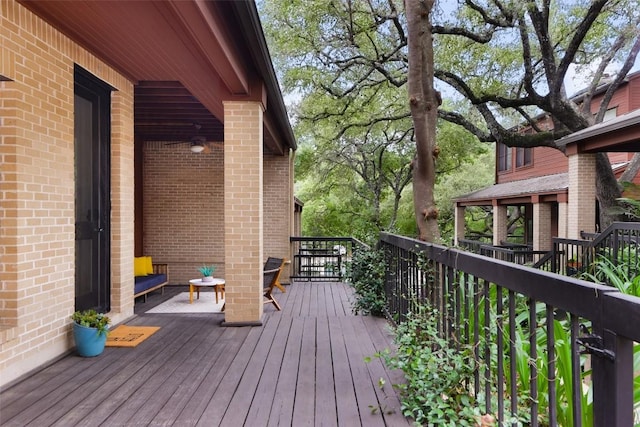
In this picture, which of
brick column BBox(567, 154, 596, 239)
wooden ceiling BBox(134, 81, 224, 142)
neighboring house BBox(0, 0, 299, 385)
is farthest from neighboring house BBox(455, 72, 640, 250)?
wooden ceiling BBox(134, 81, 224, 142)

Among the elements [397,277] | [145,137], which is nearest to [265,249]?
[145,137]

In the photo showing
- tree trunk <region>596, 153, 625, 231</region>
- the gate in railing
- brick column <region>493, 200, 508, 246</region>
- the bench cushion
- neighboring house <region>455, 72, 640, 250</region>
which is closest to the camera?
the gate in railing

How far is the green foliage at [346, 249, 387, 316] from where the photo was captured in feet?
14.7

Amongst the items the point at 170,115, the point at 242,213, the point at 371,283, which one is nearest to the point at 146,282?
the point at 242,213

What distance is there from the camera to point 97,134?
3.95 metres

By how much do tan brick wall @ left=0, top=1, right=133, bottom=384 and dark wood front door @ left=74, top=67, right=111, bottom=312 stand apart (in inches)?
10.6

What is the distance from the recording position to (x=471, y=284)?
7.34 ft

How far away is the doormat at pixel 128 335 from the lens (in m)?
3.53

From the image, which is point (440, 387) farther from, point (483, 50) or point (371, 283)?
point (483, 50)

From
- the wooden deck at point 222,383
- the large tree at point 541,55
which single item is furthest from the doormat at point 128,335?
the large tree at point 541,55

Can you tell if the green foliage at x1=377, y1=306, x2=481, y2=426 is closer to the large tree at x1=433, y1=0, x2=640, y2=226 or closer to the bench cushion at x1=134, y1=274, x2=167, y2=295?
the bench cushion at x1=134, y1=274, x2=167, y2=295

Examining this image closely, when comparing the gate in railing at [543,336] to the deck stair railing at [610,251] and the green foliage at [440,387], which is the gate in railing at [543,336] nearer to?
the green foliage at [440,387]

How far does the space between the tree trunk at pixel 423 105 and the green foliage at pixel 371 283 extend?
154 centimetres

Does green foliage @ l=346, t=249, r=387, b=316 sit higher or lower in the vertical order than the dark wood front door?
lower
